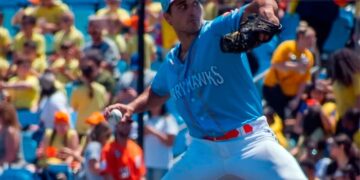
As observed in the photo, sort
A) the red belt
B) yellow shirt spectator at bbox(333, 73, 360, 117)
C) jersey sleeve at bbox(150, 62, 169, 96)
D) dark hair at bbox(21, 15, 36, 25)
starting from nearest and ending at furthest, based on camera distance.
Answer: the red belt
jersey sleeve at bbox(150, 62, 169, 96)
yellow shirt spectator at bbox(333, 73, 360, 117)
dark hair at bbox(21, 15, 36, 25)

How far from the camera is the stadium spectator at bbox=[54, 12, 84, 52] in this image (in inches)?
468

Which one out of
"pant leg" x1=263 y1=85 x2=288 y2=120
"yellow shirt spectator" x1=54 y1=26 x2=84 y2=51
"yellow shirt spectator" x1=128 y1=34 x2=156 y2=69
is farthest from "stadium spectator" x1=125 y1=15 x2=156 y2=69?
"pant leg" x1=263 y1=85 x2=288 y2=120

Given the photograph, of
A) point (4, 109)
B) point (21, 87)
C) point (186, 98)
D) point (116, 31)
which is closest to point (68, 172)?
point (4, 109)

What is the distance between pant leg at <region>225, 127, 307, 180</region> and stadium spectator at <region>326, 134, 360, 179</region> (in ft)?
9.48

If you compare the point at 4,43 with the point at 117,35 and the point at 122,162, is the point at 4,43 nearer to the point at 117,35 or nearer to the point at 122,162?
the point at 117,35

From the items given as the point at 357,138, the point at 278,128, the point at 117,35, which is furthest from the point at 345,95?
the point at 117,35

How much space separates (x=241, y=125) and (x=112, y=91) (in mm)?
5045

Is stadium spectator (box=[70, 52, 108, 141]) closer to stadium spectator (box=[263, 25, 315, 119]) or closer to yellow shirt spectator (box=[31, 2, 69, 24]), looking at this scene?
stadium spectator (box=[263, 25, 315, 119])

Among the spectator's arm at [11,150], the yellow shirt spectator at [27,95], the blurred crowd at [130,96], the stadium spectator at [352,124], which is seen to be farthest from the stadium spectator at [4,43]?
the stadium spectator at [352,124]

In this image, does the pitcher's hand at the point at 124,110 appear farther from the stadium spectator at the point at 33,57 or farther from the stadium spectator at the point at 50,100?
the stadium spectator at the point at 33,57

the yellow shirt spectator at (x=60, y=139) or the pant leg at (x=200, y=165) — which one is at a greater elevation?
the pant leg at (x=200, y=165)

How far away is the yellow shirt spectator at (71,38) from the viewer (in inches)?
468

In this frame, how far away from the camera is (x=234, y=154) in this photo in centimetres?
552

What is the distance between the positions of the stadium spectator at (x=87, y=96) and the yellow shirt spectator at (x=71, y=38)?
4.27ft
